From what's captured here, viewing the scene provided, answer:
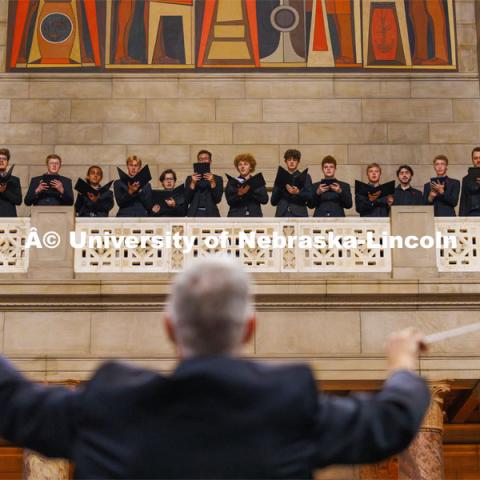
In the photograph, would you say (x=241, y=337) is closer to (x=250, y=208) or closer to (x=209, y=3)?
(x=250, y=208)

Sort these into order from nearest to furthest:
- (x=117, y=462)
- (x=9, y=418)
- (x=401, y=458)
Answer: (x=117, y=462) → (x=9, y=418) → (x=401, y=458)

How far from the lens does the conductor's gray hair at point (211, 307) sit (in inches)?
111

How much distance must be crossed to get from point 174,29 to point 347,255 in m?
7.85

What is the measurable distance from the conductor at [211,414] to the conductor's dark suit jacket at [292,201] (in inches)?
624

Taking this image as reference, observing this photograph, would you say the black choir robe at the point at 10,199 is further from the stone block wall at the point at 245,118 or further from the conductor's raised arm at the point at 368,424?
the conductor's raised arm at the point at 368,424

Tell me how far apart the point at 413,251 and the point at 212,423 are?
15.7 metres

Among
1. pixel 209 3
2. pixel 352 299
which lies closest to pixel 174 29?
pixel 209 3

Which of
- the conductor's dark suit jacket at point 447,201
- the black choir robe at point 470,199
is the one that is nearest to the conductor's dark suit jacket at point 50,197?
the conductor's dark suit jacket at point 447,201

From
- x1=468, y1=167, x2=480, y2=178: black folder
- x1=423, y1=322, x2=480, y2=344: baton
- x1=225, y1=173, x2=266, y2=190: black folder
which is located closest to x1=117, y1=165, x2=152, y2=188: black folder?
x1=225, y1=173, x2=266, y2=190: black folder

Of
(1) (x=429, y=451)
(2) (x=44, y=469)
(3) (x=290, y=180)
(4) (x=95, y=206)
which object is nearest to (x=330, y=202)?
(3) (x=290, y=180)

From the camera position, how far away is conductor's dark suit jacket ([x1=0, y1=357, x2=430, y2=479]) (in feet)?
9.01

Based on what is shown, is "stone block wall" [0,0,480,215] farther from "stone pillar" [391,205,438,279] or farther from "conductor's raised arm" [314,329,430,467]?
"conductor's raised arm" [314,329,430,467]

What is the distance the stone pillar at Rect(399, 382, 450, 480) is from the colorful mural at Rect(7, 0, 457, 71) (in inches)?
320

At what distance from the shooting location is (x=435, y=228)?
1836 cm
